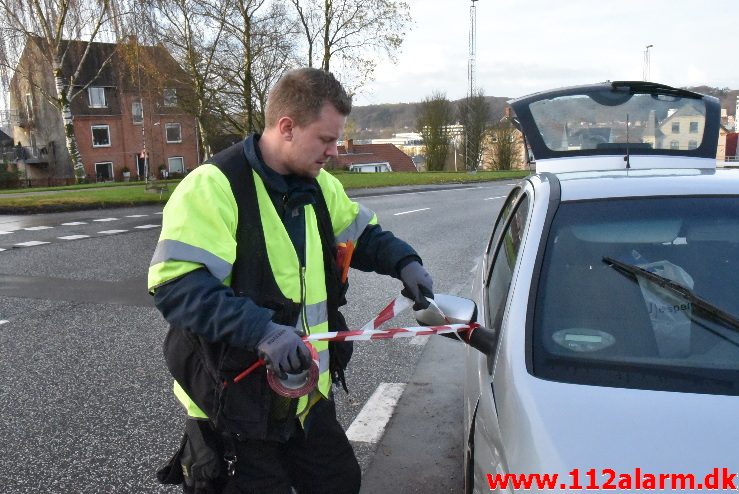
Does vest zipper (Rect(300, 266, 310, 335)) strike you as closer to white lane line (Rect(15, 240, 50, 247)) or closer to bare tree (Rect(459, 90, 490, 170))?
white lane line (Rect(15, 240, 50, 247))

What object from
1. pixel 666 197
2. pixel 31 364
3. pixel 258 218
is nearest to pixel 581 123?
pixel 666 197

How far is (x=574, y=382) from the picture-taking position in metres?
1.90

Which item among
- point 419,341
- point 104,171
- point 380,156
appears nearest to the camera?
point 419,341

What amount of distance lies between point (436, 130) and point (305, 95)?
183 ft

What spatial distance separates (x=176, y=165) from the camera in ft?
181

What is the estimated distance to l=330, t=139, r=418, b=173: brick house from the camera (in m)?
80.2

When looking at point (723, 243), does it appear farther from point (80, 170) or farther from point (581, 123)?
point (80, 170)

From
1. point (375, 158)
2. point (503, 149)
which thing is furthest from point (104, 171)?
point (375, 158)

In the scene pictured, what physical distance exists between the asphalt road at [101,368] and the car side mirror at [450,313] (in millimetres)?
1240

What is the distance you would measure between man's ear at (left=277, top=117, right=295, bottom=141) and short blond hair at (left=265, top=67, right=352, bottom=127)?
0.01 metres

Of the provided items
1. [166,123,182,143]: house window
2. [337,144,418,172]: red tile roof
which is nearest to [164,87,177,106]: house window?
[166,123,182,143]: house window

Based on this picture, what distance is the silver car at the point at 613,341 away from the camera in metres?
1.60

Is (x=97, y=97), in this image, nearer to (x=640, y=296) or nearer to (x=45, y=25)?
(x=45, y=25)

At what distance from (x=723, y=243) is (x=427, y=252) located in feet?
26.7
